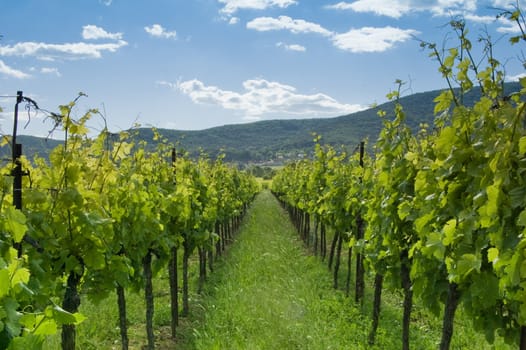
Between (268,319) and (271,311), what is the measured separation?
443 millimetres

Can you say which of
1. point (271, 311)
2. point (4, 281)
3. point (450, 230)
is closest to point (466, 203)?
point (450, 230)

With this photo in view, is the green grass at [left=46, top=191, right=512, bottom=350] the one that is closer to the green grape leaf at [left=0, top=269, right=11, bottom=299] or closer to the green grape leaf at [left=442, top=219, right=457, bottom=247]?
the green grape leaf at [left=442, top=219, right=457, bottom=247]

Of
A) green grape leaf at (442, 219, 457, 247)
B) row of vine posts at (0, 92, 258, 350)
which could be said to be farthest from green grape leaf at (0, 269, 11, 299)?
green grape leaf at (442, 219, 457, 247)

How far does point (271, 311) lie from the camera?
8.95 m

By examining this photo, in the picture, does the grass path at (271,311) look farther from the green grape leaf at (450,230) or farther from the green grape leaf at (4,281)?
the green grape leaf at (4,281)

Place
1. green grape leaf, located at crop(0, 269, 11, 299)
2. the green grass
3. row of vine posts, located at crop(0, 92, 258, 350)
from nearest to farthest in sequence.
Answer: green grape leaf, located at crop(0, 269, 11, 299)
row of vine posts, located at crop(0, 92, 258, 350)
the green grass

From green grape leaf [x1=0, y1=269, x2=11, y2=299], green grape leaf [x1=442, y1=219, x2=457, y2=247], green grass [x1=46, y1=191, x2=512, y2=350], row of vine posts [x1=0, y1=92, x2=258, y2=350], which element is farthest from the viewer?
green grass [x1=46, y1=191, x2=512, y2=350]

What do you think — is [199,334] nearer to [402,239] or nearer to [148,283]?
[148,283]

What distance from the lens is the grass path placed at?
24.8 feet

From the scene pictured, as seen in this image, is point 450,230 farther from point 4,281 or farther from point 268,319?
point 268,319

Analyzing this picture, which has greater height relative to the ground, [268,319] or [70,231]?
[70,231]

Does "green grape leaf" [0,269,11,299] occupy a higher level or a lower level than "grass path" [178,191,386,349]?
higher

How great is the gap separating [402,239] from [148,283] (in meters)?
3.91

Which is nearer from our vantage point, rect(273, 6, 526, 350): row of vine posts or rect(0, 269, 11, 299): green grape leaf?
rect(0, 269, 11, 299): green grape leaf
